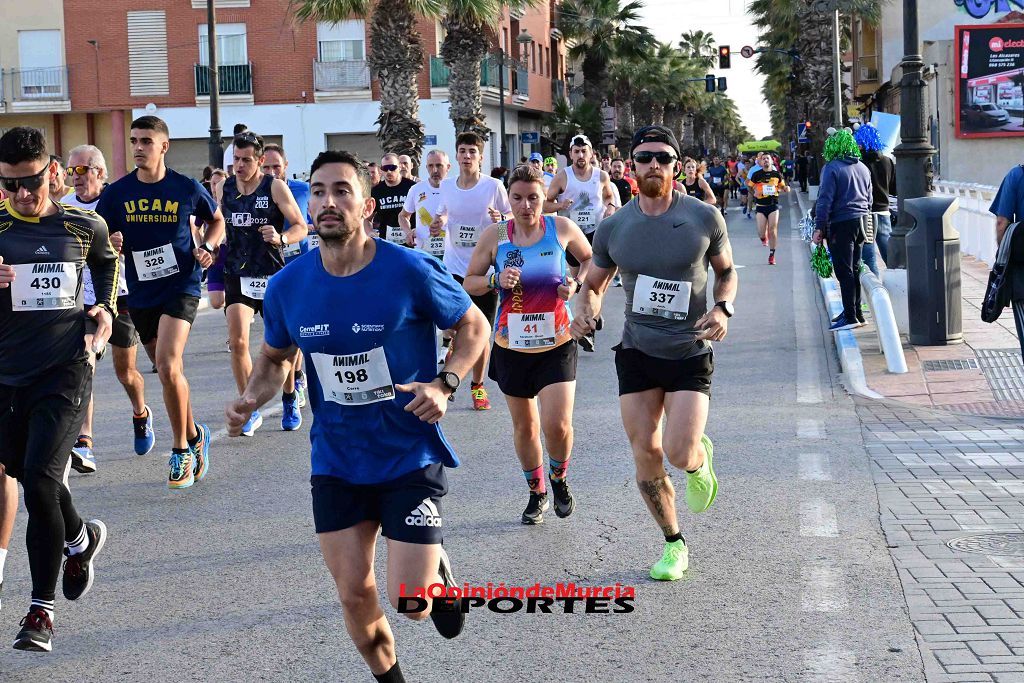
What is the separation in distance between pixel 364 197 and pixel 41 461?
186 centimetres

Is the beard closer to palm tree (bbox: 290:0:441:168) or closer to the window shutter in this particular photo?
palm tree (bbox: 290:0:441:168)

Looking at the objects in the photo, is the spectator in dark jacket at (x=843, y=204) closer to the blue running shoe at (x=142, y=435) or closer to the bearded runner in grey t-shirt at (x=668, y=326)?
the blue running shoe at (x=142, y=435)

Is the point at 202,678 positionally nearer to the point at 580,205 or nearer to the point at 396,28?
the point at 580,205

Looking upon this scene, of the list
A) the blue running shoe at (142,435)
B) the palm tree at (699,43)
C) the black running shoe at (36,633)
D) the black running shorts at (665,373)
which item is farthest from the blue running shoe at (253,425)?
the palm tree at (699,43)

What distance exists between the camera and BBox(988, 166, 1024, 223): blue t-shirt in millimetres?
9070

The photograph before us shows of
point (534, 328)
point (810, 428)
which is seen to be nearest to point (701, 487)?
point (534, 328)

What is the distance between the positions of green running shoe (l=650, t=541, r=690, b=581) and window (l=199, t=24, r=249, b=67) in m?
45.1

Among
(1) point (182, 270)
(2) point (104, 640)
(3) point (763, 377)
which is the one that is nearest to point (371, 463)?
(2) point (104, 640)

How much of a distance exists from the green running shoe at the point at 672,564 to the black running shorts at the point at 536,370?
1.32m

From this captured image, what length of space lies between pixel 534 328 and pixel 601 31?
55.9 m

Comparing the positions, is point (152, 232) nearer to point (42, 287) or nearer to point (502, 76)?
point (42, 287)

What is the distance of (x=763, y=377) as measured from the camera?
12.0m

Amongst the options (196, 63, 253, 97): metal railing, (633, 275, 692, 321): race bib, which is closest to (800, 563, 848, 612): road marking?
(633, 275, 692, 321): race bib

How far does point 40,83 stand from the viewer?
4859 cm
